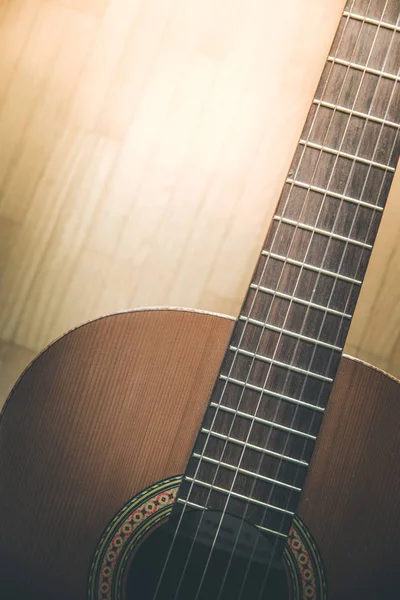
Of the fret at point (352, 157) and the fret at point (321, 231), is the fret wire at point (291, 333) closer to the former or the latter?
the fret at point (321, 231)

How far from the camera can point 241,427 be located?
37.9 inches

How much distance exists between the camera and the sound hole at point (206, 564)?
95cm

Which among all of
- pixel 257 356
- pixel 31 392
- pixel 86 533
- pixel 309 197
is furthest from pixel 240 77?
pixel 86 533

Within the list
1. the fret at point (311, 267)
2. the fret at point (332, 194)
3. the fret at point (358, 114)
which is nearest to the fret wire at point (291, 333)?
the fret at point (311, 267)

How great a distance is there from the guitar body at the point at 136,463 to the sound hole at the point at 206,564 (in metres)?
0.02

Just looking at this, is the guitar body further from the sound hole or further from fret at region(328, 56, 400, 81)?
fret at region(328, 56, 400, 81)

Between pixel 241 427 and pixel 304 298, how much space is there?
0.23 meters

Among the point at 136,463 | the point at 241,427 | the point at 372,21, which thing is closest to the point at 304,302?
the point at 241,427

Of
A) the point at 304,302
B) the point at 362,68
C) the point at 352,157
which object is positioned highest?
the point at 362,68

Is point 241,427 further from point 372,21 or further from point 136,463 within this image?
point 372,21

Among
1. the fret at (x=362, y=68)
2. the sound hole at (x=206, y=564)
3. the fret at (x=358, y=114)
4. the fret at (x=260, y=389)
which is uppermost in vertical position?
the fret at (x=362, y=68)

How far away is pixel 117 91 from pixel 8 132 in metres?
0.27

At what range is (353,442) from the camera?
0.96 meters

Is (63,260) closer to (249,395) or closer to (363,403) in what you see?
(249,395)
